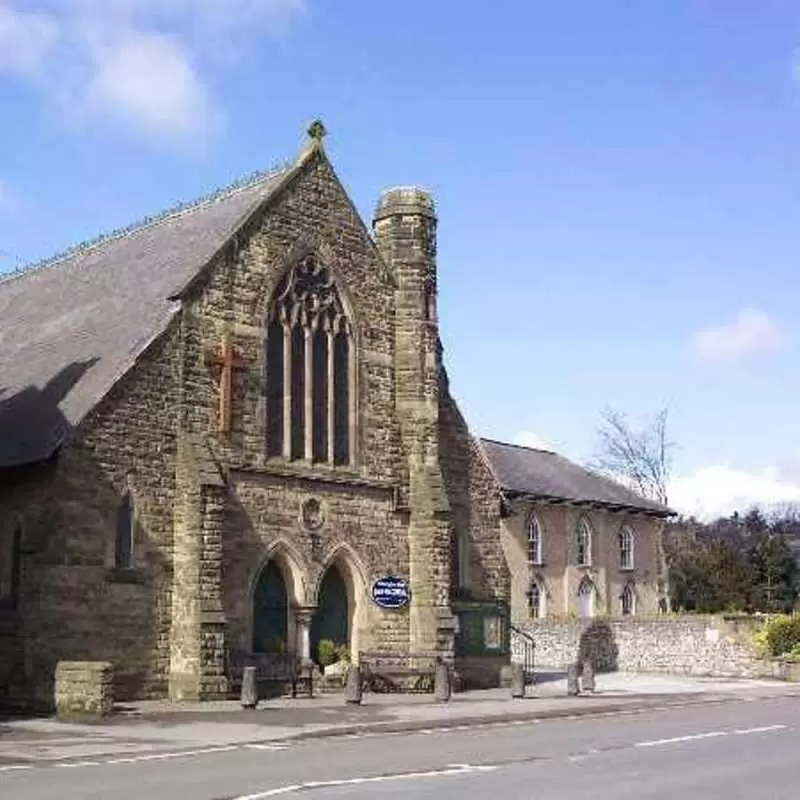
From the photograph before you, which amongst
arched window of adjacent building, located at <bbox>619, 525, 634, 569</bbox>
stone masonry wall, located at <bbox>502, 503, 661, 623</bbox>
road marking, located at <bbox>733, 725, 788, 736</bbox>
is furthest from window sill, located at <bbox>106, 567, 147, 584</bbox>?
arched window of adjacent building, located at <bbox>619, 525, 634, 569</bbox>

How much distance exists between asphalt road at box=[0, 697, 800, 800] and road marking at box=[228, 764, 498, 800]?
1 cm

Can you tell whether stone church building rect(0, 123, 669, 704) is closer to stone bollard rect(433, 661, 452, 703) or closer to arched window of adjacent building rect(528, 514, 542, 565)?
stone bollard rect(433, 661, 452, 703)

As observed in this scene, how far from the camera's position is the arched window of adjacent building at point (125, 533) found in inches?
1035

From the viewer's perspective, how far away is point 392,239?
3244 centimetres

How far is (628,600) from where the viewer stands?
57562 mm

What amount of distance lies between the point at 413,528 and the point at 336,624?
2.97m

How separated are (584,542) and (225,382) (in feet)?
100

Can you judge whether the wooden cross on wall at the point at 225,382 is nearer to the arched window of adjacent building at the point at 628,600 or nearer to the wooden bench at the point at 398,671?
the wooden bench at the point at 398,671

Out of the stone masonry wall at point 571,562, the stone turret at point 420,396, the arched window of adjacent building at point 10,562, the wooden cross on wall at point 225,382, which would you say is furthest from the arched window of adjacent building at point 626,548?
the arched window of adjacent building at point 10,562

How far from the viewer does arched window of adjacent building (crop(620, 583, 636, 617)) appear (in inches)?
2254

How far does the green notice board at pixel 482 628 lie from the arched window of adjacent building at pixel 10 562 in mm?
10946

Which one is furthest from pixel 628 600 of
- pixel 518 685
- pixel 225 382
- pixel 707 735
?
pixel 707 735

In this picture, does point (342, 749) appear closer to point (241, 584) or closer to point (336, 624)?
point (241, 584)

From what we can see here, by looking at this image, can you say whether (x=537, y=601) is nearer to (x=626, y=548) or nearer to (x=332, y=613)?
(x=626, y=548)
